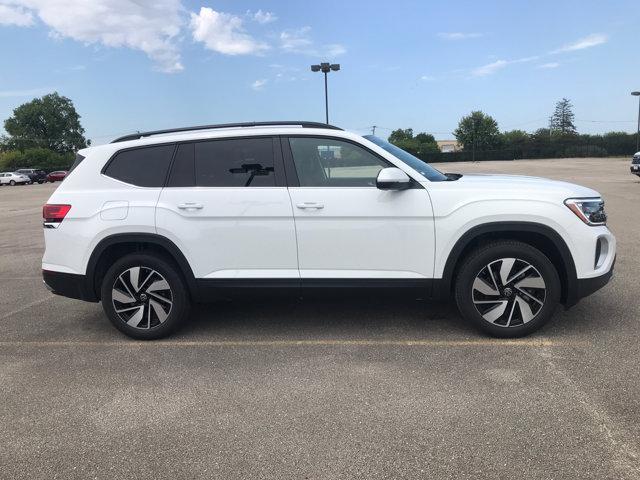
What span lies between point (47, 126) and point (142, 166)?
117 m

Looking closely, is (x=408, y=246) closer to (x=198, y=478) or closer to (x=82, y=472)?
(x=198, y=478)

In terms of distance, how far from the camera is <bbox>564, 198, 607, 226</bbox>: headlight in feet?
13.6

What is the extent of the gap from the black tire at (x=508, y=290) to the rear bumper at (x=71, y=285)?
3244mm

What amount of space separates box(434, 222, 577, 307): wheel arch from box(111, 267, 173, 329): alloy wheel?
2374 millimetres

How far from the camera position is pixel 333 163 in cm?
446

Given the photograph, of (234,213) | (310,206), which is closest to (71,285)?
(234,213)

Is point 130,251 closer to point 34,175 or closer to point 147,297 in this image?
point 147,297

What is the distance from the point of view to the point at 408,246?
4.22 m

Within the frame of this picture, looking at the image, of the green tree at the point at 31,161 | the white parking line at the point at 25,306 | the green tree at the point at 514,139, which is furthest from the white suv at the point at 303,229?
the green tree at the point at 514,139

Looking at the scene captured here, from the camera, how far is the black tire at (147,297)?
450 cm

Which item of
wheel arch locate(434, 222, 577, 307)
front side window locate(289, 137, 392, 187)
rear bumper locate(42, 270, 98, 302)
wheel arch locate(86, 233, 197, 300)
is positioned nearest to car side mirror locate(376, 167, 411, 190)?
front side window locate(289, 137, 392, 187)

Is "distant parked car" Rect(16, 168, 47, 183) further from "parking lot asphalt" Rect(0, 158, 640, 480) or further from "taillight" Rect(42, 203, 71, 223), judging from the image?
"taillight" Rect(42, 203, 71, 223)

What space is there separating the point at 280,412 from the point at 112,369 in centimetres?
160

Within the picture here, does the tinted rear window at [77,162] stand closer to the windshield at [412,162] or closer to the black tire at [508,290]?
the windshield at [412,162]
